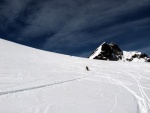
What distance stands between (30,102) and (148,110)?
4521mm

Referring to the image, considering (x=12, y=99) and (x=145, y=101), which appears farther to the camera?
(x=145, y=101)

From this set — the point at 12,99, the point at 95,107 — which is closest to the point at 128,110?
the point at 95,107

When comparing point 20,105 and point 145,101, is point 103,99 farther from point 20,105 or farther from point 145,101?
point 20,105

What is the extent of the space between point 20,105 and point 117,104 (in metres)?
4.02

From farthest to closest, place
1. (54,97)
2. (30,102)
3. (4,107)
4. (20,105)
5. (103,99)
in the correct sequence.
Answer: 1. (103,99)
2. (54,97)
3. (30,102)
4. (20,105)
5. (4,107)

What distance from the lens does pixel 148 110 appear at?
7.09 m

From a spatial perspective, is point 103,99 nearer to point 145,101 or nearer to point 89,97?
point 89,97

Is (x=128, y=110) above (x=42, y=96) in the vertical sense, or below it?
below

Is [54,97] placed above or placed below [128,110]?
above

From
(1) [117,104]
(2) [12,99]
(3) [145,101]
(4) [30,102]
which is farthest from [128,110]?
(2) [12,99]

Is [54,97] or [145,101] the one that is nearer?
[54,97]

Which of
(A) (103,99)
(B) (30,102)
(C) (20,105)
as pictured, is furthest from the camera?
(A) (103,99)

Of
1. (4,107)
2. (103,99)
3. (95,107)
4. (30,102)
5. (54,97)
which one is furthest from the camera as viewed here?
(103,99)

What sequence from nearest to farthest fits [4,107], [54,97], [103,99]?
[4,107]
[54,97]
[103,99]
